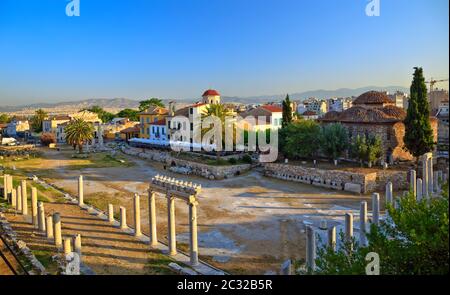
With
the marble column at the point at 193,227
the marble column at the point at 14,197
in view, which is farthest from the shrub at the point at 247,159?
the marble column at the point at 193,227

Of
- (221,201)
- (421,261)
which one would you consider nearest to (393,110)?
(221,201)

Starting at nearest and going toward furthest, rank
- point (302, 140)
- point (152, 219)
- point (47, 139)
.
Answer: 1. point (152, 219)
2. point (302, 140)
3. point (47, 139)

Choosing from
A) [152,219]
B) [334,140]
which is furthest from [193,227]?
[334,140]

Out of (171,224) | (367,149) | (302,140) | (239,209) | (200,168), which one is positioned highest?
(302,140)

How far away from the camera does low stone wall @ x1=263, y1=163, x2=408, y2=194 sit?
2992 centimetres

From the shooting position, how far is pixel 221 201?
92.4ft

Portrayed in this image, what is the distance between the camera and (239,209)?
2578 cm

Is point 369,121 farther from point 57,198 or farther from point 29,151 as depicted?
point 29,151

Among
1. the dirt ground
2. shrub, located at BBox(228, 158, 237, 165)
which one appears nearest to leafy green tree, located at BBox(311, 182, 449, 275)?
the dirt ground

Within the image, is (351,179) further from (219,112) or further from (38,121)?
(38,121)

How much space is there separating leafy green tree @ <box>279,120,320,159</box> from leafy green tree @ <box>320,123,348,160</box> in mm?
653

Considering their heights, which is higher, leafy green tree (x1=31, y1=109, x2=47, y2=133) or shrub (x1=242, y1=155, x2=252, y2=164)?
leafy green tree (x1=31, y1=109, x2=47, y2=133)

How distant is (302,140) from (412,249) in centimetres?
2881

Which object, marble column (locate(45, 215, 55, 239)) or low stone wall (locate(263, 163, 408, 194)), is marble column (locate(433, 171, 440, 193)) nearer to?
low stone wall (locate(263, 163, 408, 194))
